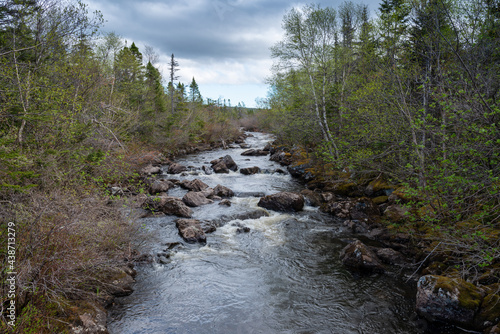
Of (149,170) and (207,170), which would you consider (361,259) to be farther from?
(149,170)

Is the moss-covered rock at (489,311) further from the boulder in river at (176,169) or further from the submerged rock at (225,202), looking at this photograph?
the boulder in river at (176,169)

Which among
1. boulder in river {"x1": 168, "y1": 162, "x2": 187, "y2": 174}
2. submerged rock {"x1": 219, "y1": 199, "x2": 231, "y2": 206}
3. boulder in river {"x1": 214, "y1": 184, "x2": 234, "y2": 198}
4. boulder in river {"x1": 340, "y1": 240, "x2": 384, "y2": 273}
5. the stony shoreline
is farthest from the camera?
boulder in river {"x1": 168, "y1": 162, "x2": 187, "y2": 174}

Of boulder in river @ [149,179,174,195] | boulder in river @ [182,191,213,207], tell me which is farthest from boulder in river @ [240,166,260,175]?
boulder in river @ [182,191,213,207]

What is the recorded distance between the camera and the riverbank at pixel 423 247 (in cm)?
630

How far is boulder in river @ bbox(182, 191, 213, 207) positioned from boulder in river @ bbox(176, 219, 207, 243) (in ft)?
9.78

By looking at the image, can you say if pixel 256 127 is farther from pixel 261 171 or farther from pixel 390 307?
pixel 390 307

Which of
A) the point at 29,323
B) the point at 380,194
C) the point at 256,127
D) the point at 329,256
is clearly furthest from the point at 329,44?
the point at 256,127

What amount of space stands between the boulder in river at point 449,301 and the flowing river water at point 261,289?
542 millimetres

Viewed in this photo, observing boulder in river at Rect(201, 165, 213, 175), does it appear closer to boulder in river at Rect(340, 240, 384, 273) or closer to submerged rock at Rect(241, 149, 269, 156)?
submerged rock at Rect(241, 149, 269, 156)

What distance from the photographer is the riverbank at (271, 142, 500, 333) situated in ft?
20.7

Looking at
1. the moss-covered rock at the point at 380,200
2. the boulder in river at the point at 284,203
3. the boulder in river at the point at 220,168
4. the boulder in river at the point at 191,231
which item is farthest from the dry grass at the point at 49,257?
the boulder in river at the point at 220,168

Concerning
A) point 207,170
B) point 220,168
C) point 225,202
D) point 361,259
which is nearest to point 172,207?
point 225,202

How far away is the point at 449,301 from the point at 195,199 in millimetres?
12323

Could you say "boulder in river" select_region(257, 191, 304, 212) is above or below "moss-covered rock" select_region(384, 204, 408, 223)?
below
